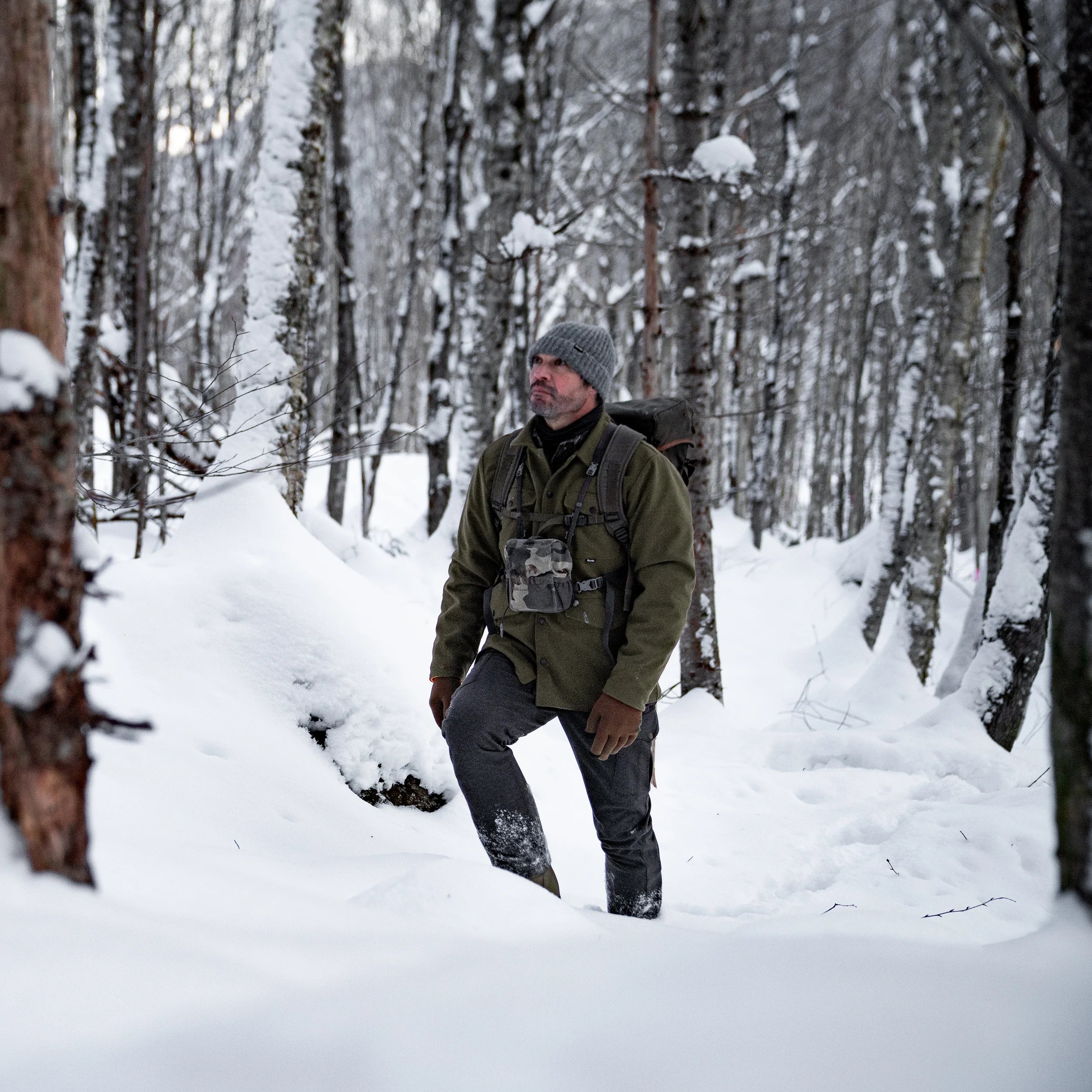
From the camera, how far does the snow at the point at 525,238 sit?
6508 millimetres

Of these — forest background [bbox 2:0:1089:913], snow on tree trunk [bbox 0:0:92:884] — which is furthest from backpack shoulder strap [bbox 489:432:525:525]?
snow on tree trunk [bbox 0:0:92:884]

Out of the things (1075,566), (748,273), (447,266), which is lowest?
(1075,566)

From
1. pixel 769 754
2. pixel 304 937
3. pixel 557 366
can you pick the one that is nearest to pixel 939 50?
pixel 769 754

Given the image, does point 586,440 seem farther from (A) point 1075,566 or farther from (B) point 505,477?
(A) point 1075,566

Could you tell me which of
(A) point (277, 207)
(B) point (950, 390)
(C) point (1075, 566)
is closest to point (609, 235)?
(B) point (950, 390)

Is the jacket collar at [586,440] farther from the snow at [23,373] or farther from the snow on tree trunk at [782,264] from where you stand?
the snow on tree trunk at [782,264]

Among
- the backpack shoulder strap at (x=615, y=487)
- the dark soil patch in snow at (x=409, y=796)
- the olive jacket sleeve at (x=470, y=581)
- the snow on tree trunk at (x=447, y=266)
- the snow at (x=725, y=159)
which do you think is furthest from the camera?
the snow on tree trunk at (x=447, y=266)

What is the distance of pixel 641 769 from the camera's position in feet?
8.08

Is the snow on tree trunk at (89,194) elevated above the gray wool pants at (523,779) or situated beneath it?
elevated above

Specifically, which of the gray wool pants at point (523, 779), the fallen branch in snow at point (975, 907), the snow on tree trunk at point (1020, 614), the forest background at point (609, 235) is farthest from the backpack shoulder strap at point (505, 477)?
the snow on tree trunk at point (1020, 614)

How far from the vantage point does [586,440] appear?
2.44 metres

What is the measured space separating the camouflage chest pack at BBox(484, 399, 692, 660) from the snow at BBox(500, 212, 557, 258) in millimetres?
4582

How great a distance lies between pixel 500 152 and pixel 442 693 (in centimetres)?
599

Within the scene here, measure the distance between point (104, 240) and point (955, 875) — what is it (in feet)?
22.6
